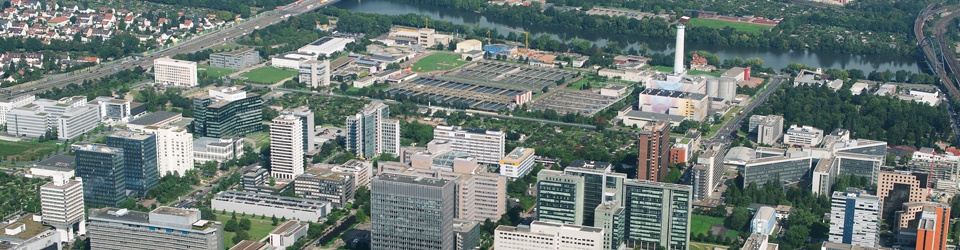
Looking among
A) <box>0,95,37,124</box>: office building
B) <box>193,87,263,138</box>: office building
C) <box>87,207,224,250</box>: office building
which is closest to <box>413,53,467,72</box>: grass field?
<box>193,87,263,138</box>: office building

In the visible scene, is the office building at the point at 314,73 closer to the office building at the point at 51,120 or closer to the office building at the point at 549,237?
the office building at the point at 51,120

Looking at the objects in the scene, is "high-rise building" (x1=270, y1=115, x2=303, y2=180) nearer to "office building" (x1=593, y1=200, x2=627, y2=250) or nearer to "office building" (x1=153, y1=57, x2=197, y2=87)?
"office building" (x1=593, y1=200, x2=627, y2=250)

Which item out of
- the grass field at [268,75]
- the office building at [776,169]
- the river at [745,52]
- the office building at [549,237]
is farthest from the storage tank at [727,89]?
the office building at [549,237]

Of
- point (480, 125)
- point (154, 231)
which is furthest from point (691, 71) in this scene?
point (154, 231)

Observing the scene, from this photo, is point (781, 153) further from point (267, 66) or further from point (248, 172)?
point (267, 66)

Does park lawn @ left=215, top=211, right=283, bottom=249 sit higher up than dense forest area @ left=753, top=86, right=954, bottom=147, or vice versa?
dense forest area @ left=753, top=86, right=954, bottom=147

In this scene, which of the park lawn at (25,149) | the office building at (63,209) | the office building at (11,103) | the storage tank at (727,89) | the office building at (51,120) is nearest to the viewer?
the office building at (63,209)
